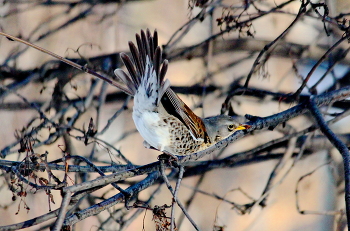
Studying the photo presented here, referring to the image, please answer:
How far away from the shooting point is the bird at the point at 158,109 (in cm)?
145

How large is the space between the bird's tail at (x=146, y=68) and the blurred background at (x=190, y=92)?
2.29ft

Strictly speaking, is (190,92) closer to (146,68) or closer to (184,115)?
(184,115)

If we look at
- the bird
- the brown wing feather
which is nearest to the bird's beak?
the bird

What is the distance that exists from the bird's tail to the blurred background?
2.29 ft

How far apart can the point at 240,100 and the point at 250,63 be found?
11.1 inches

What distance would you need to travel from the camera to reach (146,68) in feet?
4.87

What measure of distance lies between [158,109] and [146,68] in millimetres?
218

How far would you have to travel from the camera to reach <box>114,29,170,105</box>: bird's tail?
56.5 inches

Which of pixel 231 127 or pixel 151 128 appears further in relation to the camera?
pixel 231 127

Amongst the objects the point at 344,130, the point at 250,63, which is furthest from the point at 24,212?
the point at 344,130

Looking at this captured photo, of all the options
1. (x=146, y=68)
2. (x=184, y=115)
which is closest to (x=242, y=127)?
(x=184, y=115)

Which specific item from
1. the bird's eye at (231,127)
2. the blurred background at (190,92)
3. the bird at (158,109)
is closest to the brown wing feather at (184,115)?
the bird at (158,109)

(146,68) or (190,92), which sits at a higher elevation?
(190,92)

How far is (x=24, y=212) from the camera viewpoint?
86.0 inches
